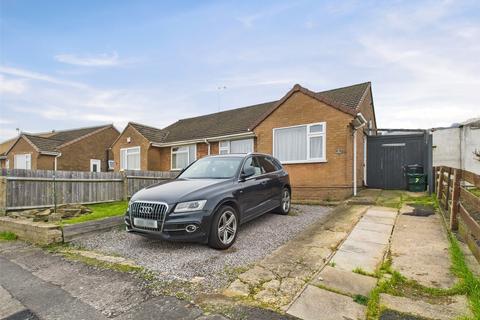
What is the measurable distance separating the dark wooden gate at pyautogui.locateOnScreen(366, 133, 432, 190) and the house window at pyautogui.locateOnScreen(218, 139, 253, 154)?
6051 millimetres

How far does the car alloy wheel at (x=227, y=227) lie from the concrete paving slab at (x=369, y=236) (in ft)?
7.50

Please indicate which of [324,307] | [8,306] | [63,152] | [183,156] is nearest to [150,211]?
[8,306]

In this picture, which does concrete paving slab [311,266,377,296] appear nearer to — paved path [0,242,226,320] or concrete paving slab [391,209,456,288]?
concrete paving slab [391,209,456,288]

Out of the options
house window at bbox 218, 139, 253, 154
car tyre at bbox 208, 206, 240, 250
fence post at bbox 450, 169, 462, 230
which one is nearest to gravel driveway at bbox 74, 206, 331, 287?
car tyre at bbox 208, 206, 240, 250

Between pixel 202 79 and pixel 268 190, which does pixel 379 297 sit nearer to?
pixel 268 190

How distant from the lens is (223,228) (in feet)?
14.7

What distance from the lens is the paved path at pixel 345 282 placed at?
2.53m

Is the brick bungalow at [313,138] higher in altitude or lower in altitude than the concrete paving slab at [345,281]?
higher

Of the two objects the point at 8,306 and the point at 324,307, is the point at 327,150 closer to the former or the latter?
the point at 324,307

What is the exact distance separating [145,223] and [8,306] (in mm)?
1882

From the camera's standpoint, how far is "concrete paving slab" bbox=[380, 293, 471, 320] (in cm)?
245

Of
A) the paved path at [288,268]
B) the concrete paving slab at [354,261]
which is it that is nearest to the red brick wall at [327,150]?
the paved path at [288,268]

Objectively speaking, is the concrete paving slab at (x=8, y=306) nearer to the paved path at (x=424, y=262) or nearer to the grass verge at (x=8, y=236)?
the grass verge at (x=8, y=236)

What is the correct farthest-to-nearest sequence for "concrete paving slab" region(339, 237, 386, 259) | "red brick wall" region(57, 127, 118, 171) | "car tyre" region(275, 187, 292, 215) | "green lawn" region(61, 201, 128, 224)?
"red brick wall" region(57, 127, 118, 171) < "car tyre" region(275, 187, 292, 215) < "green lawn" region(61, 201, 128, 224) < "concrete paving slab" region(339, 237, 386, 259)
